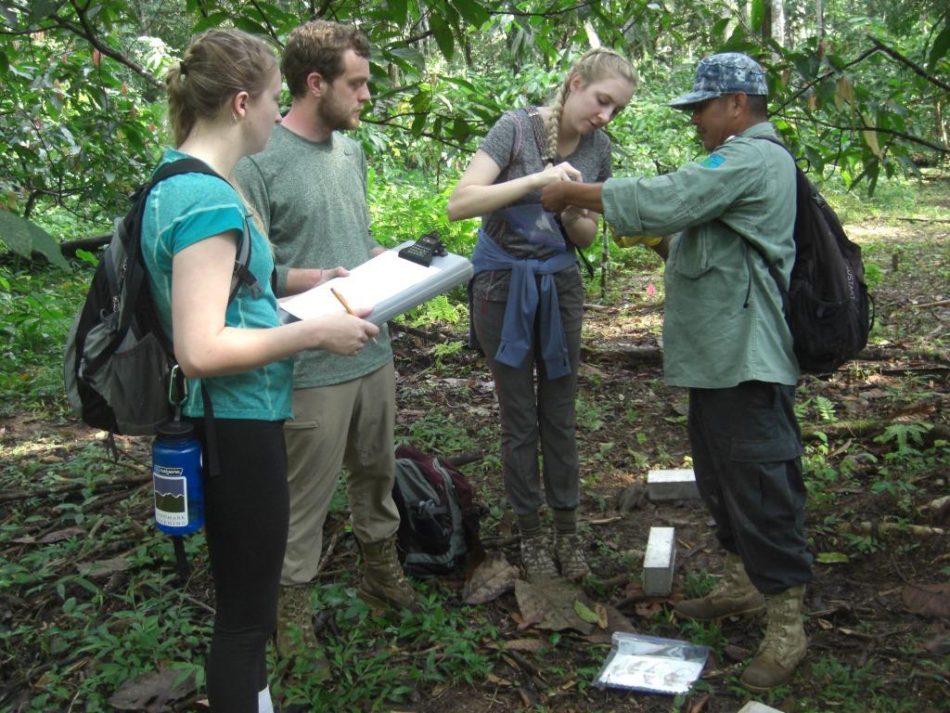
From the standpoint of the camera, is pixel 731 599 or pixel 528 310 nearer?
pixel 731 599

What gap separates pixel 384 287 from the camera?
2480mm

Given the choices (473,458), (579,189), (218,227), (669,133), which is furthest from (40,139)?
(669,133)

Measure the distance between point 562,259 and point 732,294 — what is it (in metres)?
0.85

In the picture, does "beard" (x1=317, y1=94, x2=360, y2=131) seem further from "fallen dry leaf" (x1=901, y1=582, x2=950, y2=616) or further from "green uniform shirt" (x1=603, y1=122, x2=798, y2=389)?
"fallen dry leaf" (x1=901, y1=582, x2=950, y2=616)

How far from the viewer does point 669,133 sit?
1199 cm

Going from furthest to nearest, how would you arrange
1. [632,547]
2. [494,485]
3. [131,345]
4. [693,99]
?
[494,485], [632,547], [693,99], [131,345]

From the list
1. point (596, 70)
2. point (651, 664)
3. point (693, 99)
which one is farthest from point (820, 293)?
point (651, 664)

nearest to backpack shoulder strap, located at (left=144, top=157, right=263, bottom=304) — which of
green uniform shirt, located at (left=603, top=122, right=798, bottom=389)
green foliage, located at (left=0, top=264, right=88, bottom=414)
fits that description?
green uniform shirt, located at (left=603, top=122, right=798, bottom=389)

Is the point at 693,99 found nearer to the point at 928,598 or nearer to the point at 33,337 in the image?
the point at 928,598

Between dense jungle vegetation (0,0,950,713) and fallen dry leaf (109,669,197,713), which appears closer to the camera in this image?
fallen dry leaf (109,669,197,713)

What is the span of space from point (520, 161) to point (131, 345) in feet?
5.99

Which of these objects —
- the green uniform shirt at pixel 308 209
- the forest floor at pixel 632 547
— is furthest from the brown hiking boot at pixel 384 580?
the green uniform shirt at pixel 308 209

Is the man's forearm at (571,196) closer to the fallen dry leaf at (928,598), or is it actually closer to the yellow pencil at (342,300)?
the yellow pencil at (342,300)

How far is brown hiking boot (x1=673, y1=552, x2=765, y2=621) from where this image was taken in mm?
3285
